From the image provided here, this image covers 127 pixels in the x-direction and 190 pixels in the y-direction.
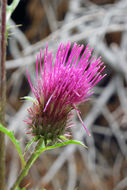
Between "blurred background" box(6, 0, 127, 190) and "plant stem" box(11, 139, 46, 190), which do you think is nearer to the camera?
"plant stem" box(11, 139, 46, 190)

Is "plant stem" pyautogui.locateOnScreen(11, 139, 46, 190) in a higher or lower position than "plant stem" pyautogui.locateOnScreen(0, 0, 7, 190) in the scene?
lower

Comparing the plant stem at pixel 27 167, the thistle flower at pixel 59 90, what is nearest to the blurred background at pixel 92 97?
the thistle flower at pixel 59 90

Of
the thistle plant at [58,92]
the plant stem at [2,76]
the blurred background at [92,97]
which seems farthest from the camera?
the blurred background at [92,97]

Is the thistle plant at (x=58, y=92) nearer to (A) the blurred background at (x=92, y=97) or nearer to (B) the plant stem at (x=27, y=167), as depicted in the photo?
(B) the plant stem at (x=27, y=167)

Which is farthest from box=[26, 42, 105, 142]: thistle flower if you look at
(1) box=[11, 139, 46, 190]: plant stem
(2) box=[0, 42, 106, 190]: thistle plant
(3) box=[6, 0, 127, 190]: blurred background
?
(3) box=[6, 0, 127, 190]: blurred background

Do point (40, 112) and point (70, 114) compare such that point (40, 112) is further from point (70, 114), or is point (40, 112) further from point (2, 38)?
point (2, 38)

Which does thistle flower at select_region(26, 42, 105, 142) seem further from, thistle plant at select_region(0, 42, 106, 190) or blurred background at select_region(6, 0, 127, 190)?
blurred background at select_region(6, 0, 127, 190)

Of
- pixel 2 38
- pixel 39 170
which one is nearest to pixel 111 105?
pixel 39 170
